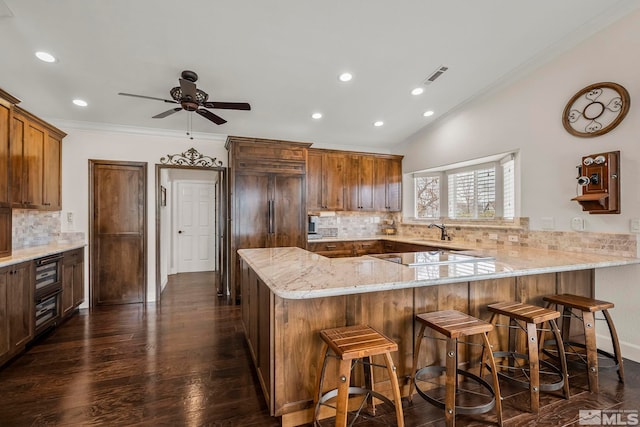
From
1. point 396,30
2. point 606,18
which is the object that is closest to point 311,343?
point 396,30

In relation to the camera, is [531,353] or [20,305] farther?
[20,305]

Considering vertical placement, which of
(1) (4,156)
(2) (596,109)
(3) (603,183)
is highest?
(2) (596,109)

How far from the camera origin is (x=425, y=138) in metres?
4.92

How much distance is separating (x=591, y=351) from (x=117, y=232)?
203 inches

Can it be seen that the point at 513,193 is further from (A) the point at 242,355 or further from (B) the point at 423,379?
(A) the point at 242,355

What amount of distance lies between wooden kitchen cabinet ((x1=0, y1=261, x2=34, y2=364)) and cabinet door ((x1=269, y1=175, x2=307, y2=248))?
2.52 metres

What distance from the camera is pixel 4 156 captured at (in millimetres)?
2633

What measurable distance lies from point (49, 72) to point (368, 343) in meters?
3.69

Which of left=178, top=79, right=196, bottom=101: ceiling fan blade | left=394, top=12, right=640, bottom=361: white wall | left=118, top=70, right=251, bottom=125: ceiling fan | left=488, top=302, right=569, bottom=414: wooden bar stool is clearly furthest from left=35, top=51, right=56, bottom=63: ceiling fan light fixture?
left=394, top=12, right=640, bottom=361: white wall

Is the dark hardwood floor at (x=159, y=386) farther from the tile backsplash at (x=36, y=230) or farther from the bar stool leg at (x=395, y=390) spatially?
the tile backsplash at (x=36, y=230)

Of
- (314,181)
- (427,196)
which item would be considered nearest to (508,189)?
(427,196)

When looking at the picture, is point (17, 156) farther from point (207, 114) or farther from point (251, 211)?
point (251, 211)

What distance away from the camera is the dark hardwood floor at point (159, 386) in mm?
1845

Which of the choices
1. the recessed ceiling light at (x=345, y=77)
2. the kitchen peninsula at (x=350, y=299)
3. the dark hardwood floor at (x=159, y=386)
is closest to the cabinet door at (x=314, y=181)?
the recessed ceiling light at (x=345, y=77)
